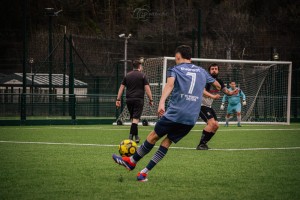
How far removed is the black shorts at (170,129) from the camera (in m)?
7.65

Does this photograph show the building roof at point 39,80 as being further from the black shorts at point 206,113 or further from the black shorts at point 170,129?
the black shorts at point 170,129

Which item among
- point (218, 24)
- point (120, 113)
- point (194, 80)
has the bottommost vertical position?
point (120, 113)

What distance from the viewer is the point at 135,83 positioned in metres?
13.9

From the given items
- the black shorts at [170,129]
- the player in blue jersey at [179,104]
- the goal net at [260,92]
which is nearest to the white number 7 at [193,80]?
the player in blue jersey at [179,104]

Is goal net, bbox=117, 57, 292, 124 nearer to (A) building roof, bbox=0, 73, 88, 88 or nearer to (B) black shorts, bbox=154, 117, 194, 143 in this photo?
(A) building roof, bbox=0, 73, 88, 88

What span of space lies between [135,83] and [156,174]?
571 cm

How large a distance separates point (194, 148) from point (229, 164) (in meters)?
3.20

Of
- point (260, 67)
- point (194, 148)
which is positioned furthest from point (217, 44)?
point (194, 148)

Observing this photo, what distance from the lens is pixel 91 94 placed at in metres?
26.6

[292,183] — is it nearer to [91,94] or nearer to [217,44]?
[91,94]

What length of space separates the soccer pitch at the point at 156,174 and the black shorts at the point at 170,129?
1.98 ft

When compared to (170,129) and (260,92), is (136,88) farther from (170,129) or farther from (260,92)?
(260,92)

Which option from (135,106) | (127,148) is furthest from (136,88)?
(127,148)

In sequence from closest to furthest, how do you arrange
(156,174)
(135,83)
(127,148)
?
(156,174), (127,148), (135,83)
